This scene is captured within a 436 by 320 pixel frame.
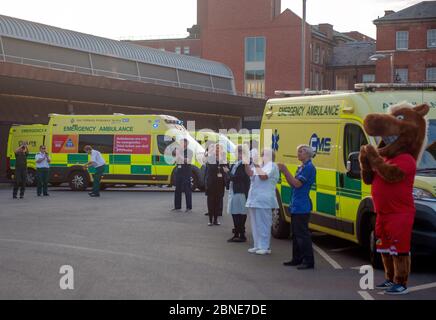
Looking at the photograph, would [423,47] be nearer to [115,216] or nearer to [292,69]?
[292,69]

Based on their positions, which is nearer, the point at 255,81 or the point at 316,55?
the point at 255,81

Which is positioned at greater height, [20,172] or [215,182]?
[215,182]

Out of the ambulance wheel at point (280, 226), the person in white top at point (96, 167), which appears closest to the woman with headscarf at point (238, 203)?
the ambulance wheel at point (280, 226)

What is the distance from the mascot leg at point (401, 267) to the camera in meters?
7.62

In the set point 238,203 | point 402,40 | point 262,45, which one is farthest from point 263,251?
point 262,45

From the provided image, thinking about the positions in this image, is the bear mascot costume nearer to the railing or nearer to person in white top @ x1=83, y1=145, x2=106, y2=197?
person in white top @ x1=83, y1=145, x2=106, y2=197

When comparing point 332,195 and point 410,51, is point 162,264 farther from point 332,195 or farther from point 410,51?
point 410,51

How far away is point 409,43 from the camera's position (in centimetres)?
6538

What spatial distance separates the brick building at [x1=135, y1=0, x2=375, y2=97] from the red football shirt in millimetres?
65414

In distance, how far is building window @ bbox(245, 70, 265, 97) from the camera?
248 feet

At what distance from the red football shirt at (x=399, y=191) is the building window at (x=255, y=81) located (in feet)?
223

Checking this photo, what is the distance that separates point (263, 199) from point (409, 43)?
57837 mm
